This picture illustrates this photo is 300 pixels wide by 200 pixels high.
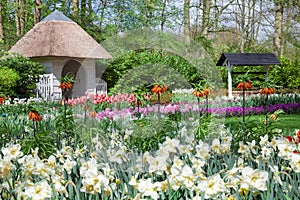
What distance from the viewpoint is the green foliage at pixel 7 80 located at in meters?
10.5

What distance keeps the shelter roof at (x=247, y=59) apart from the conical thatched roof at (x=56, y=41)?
4539mm

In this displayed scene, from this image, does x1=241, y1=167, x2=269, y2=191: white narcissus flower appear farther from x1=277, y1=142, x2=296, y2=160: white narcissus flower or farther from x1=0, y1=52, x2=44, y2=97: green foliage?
x1=0, y1=52, x2=44, y2=97: green foliage

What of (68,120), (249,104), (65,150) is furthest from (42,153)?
(249,104)

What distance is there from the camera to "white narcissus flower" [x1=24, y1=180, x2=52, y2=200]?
1577 mm

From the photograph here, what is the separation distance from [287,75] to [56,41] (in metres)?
9.54

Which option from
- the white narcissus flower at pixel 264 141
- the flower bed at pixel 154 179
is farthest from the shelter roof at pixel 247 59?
the flower bed at pixel 154 179

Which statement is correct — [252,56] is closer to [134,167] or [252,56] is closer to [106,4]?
[106,4]

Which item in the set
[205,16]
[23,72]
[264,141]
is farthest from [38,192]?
[205,16]

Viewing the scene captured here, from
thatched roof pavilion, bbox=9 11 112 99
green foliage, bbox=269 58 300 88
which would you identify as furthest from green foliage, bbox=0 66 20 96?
green foliage, bbox=269 58 300 88

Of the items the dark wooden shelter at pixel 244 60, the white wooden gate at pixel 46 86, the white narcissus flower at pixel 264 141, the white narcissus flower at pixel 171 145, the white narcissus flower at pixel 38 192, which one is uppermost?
the dark wooden shelter at pixel 244 60

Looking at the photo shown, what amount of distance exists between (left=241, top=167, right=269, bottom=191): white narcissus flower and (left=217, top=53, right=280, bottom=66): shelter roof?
10.9 m

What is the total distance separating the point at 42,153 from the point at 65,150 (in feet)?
1.87

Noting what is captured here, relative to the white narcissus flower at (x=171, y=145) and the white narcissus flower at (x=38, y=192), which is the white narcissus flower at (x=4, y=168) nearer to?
the white narcissus flower at (x=38, y=192)

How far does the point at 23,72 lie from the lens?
11664mm
